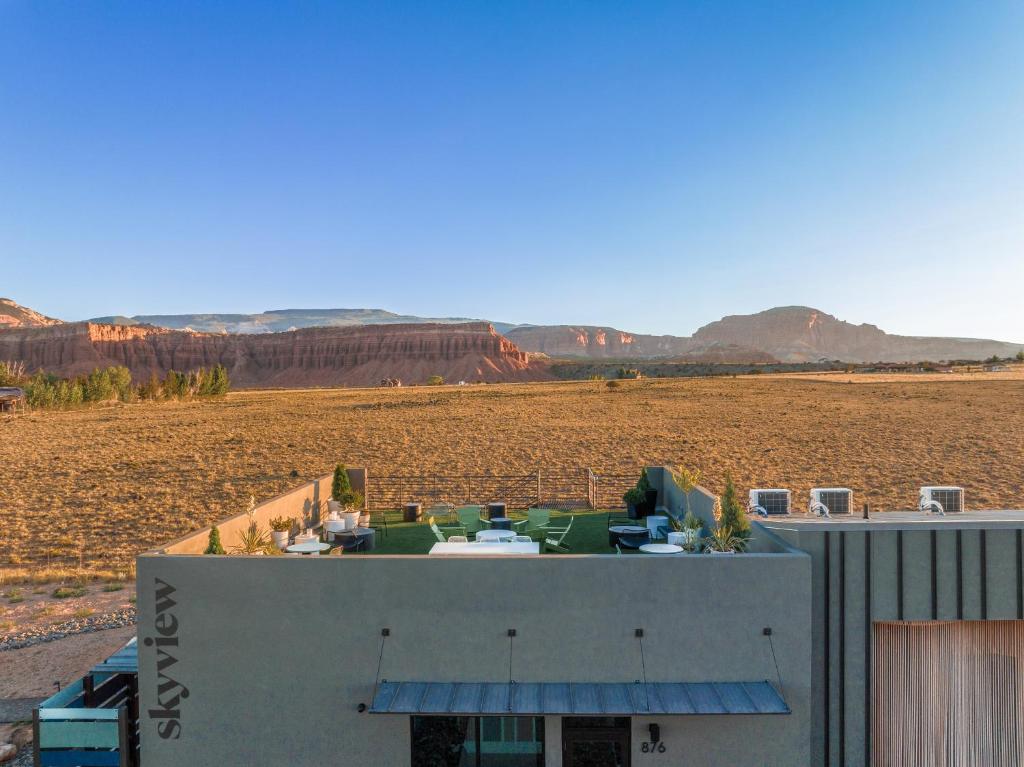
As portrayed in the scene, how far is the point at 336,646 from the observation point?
256 inches

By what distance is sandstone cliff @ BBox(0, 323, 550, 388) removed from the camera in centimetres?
13138

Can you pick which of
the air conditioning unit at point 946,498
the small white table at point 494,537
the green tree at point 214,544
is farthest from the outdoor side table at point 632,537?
the air conditioning unit at point 946,498

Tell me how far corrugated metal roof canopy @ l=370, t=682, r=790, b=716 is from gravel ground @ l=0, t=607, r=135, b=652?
12.0 meters

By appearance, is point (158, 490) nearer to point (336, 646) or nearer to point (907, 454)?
point (336, 646)

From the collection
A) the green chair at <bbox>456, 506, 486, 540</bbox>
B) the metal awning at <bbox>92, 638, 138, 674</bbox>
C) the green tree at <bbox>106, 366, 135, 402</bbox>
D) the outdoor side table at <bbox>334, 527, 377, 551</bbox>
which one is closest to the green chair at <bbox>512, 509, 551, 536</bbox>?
the green chair at <bbox>456, 506, 486, 540</bbox>

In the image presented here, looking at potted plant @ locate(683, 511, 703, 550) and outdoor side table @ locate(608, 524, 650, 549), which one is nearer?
potted plant @ locate(683, 511, 703, 550)

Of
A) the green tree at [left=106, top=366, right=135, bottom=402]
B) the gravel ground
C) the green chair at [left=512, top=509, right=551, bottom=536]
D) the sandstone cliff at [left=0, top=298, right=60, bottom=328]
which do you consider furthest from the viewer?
the sandstone cliff at [left=0, top=298, right=60, bottom=328]

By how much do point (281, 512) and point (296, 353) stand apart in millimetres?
146685

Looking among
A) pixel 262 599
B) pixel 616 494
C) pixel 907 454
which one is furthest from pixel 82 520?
pixel 907 454

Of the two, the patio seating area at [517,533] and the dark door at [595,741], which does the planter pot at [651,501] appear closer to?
the patio seating area at [517,533]

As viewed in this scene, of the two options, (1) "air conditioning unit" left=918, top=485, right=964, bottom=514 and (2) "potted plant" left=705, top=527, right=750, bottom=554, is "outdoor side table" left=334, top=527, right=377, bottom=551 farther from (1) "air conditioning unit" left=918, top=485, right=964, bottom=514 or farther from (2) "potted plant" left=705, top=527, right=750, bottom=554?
(1) "air conditioning unit" left=918, top=485, right=964, bottom=514

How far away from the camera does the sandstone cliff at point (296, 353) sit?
13138 centimetres

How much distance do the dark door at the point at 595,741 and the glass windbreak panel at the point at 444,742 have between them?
1.03 meters

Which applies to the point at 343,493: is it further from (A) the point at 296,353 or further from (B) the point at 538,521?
(A) the point at 296,353
